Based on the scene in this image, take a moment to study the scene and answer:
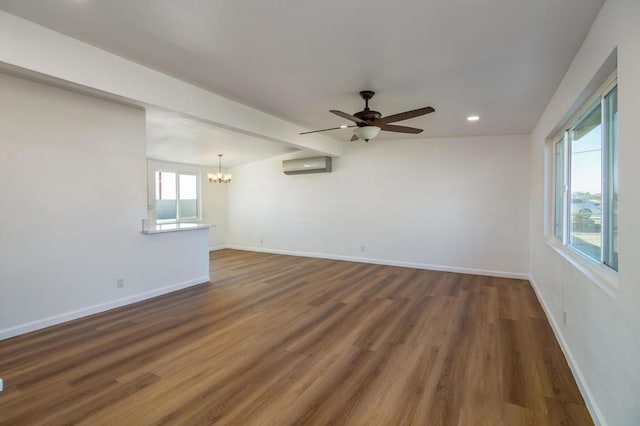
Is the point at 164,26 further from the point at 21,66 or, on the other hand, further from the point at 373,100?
the point at 373,100

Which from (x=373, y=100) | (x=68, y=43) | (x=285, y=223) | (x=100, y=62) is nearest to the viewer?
(x=68, y=43)

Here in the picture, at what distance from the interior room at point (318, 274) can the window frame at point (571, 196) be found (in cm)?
2

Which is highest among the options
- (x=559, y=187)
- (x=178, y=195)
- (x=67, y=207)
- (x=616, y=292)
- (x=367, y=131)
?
(x=367, y=131)

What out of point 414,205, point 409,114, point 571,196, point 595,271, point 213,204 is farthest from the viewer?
point 213,204

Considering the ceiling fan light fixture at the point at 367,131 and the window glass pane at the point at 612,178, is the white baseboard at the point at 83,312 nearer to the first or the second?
the ceiling fan light fixture at the point at 367,131

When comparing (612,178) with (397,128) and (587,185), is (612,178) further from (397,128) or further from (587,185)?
(397,128)

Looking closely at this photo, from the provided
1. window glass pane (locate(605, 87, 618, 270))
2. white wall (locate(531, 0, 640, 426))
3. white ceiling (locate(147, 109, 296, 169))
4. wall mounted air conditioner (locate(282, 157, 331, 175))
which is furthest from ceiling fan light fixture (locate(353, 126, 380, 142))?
wall mounted air conditioner (locate(282, 157, 331, 175))

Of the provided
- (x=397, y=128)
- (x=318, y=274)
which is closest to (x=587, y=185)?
(x=397, y=128)

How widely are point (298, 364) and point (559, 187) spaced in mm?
A: 3586

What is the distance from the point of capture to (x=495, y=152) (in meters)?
5.59

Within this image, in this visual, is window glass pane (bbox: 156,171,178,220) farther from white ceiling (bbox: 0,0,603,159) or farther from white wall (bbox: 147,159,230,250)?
white ceiling (bbox: 0,0,603,159)

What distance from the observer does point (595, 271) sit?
222 cm

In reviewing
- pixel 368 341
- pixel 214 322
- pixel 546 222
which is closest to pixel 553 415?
pixel 368 341

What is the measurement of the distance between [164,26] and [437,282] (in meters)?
4.96
